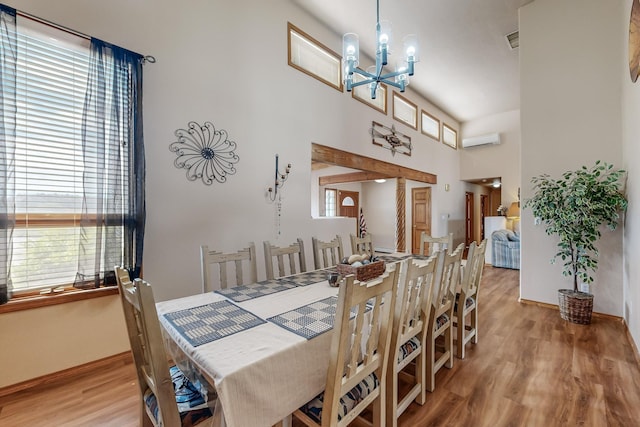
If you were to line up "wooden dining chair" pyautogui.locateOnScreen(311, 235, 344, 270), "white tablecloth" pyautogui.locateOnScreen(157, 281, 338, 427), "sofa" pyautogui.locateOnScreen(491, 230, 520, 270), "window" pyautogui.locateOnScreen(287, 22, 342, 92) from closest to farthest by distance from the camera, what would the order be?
"white tablecloth" pyautogui.locateOnScreen(157, 281, 338, 427) < "wooden dining chair" pyautogui.locateOnScreen(311, 235, 344, 270) < "window" pyautogui.locateOnScreen(287, 22, 342, 92) < "sofa" pyautogui.locateOnScreen(491, 230, 520, 270)

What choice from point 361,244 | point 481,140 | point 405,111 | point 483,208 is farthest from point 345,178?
point 483,208

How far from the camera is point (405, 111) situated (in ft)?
19.4

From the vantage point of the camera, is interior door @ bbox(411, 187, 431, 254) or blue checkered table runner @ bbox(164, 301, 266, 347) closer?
blue checkered table runner @ bbox(164, 301, 266, 347)

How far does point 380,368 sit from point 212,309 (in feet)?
3.04

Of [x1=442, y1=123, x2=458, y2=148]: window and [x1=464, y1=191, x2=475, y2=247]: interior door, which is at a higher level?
[x1=442, y1=123, x2=458, y2=148]: window

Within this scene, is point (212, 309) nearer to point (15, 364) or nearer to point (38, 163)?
point (15, 364)

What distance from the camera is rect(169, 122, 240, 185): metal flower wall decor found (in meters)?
2.69

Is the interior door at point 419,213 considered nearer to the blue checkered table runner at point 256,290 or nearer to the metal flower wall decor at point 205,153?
the metal flower wall decor at point 205,153

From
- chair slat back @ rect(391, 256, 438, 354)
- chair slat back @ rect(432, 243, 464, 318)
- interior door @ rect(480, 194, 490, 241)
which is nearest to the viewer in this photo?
chair slat back @ rect(391, 256, 438, 354)

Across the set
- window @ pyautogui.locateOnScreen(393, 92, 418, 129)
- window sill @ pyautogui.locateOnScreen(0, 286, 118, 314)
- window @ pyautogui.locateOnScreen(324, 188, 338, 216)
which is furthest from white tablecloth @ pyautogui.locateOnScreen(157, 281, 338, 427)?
window @ pyautogui.locateOnScreen(324, 188, 338, 216)

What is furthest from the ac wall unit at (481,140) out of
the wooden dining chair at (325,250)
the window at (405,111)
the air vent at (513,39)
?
the wooden dining chair at (325,250)

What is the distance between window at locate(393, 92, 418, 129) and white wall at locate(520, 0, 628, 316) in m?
2.15

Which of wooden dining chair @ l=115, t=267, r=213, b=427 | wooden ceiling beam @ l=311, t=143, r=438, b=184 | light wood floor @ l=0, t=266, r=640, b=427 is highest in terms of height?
wooden ceiling beam @ l=311, t=143, r=438, b=184

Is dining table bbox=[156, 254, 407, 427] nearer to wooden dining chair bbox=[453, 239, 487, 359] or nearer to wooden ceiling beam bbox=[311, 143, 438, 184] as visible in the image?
wooden dining chair bbox=[453, 239, 487, 359]
